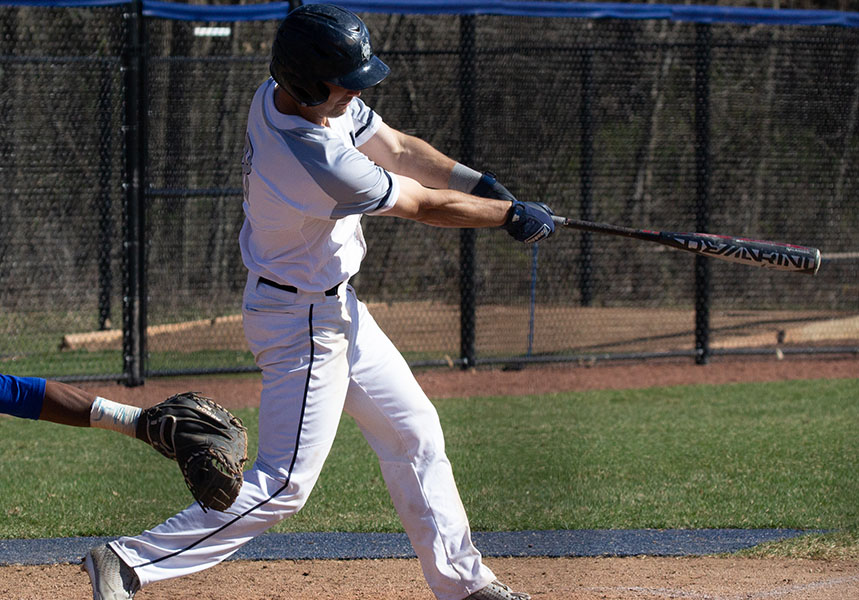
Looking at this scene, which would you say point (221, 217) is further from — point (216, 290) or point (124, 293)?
point (124, 293)

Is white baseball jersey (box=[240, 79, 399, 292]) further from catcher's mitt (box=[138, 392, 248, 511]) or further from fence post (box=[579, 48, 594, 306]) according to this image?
fence post (box=[579, 48, 594, 306])

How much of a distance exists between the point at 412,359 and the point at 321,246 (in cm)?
601

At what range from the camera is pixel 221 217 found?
938cm

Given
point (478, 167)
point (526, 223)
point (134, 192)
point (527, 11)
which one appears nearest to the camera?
point (526, 223)

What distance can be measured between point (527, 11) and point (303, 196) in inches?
253

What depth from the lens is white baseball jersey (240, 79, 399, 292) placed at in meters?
3.12

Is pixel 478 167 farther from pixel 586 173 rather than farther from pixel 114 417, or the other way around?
pixel 114 417

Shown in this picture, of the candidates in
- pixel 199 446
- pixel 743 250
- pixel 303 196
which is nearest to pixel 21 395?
pixel 199 446

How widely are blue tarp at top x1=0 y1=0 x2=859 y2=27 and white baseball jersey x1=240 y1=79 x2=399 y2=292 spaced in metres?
5.54

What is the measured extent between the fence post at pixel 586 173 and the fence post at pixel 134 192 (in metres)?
3.95

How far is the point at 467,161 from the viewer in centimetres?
906

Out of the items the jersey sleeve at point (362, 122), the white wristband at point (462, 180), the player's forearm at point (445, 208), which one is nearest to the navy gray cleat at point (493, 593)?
the player's forearm at point (445, 208)

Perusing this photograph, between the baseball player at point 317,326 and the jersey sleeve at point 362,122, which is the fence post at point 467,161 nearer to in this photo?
the jersey sleeve at point 362,122

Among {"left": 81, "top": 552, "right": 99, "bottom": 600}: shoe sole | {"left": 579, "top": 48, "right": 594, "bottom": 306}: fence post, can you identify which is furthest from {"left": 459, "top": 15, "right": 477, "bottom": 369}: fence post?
{"left": 81, "top": 552, "right": 99, "bottom": 600}: shoe sole
